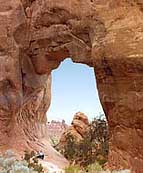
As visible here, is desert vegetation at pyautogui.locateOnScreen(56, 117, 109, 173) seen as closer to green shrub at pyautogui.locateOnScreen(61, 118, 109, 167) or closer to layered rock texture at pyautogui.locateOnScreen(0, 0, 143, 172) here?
green shrub at pyautogui.locateOnScreen(61, 118, 109, 167)

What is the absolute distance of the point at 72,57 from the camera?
982 centimetres

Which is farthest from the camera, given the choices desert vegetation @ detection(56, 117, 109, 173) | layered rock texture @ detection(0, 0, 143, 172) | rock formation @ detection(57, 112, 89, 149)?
rock formation @ detection(57, 112, 89, 149)

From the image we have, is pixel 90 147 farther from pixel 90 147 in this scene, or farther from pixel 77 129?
pixel 77 129

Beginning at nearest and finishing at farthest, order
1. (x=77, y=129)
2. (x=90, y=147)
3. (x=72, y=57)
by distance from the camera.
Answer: (x=72, y=57) < (x=90, y=147) < (x=77, y=129)

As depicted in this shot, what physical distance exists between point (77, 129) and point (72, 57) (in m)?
6.69

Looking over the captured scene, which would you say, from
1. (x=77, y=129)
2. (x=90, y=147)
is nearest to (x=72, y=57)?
(x=90, y=147)

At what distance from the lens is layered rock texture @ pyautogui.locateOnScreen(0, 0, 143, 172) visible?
8000 mm

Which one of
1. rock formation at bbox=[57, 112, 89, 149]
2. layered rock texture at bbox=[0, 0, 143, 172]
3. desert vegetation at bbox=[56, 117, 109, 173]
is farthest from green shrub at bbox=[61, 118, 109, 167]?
layered rock texture at bbox=[0, 0, 143, 172]

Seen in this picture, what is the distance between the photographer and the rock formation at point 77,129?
51.3ft

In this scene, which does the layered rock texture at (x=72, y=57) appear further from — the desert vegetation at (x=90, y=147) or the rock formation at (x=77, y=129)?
the rock formation at (x=77, y=129)

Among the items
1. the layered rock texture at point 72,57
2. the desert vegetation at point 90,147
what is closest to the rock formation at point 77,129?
the desert vegetation at point 90,147

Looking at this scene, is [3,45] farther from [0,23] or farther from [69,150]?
[69,150]

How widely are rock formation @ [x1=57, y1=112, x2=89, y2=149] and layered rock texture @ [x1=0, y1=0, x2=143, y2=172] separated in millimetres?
2500

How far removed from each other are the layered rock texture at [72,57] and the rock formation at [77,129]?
2500 mm
